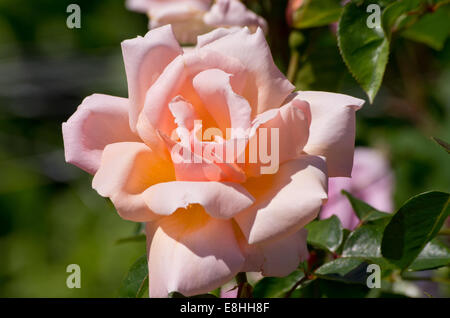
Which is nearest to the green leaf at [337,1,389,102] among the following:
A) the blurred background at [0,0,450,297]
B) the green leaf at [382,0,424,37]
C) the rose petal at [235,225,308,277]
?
the green leaf at [382,0,424,37]

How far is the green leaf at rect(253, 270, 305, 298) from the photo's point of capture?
2.21 ft

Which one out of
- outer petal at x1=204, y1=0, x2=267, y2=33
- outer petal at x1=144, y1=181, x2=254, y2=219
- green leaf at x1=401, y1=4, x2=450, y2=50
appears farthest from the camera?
green leaf at x1=401, y1=4, x2=450, y2=50

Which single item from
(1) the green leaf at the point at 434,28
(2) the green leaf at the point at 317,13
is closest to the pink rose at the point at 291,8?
(2) the green leaf at the point at 317,13

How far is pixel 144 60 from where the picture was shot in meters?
0.53

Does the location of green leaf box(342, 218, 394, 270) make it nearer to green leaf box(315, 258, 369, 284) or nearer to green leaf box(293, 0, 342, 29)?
green leaf box(315, 258, 369, 284)

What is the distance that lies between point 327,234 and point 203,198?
0.26 meters

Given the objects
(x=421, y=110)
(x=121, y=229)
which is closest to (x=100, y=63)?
(x=121, y=229)

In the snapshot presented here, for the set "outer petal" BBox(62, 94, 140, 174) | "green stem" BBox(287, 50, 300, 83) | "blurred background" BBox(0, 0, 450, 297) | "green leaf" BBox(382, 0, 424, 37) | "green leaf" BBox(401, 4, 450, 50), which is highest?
"green leaf" BBox(382, 0, 424, 37)

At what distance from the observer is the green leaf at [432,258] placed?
62 centimetres

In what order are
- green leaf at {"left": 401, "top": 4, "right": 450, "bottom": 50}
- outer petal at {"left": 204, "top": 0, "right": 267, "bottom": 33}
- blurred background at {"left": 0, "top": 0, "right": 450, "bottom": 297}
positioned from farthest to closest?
1. blurred background at {"left": 0, "top": 0, "right": 450, "bottom": 297}
2. green leaf at {"left": 401, "top": 4, "right": 450, "bottom": 50}
3. outer petal at {"left": 204, "top": 0, "right": 267, "bottom": 33}

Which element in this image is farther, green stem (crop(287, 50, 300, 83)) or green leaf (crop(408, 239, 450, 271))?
green stem (crop(287, 50, 300, 83))

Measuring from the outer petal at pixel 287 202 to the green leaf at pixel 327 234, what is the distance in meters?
0.18

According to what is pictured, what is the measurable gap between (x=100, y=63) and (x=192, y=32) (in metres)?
1.63

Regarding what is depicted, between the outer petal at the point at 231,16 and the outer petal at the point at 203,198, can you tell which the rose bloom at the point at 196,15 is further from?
the outer petal at the point at 203,198
